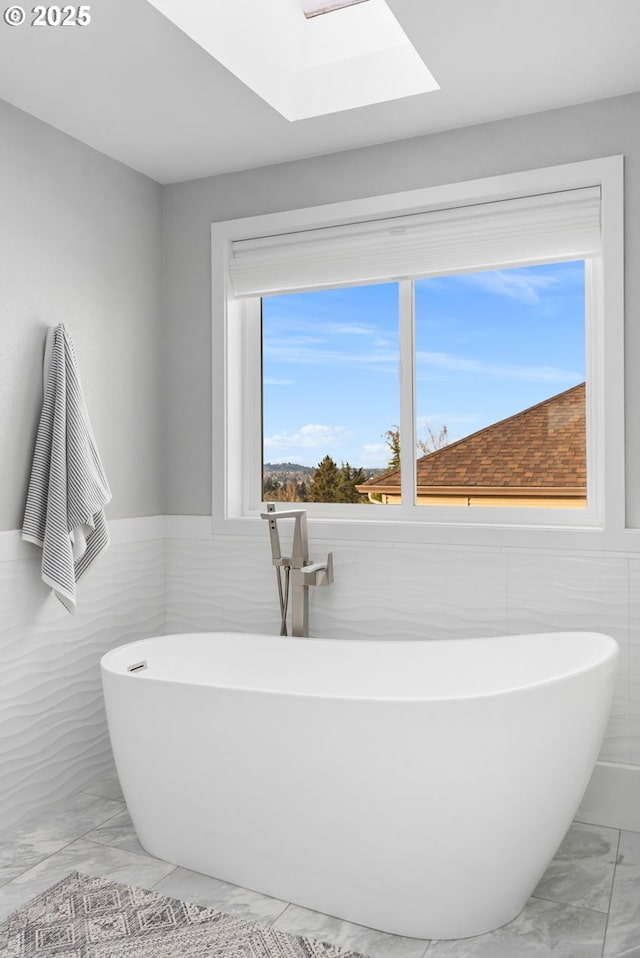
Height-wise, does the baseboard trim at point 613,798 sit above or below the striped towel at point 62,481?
below

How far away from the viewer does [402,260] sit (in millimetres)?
2922

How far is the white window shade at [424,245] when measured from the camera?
266 cm

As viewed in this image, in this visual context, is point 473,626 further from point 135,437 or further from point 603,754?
point 135,437

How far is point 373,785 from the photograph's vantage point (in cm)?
195

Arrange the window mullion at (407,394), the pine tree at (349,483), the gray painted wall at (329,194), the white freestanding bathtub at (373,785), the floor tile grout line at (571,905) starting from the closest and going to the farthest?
the white freestanding bathtub at (373,785) → the floor tile grout line at (571,905) → the gray painted wall at (329,194) → the window mullion at (407,394) → the pine tree at (349,483)

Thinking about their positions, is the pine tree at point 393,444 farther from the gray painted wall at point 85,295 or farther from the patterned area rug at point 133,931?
the patterned area rug at point 133,931

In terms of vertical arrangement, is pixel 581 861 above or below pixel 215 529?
below

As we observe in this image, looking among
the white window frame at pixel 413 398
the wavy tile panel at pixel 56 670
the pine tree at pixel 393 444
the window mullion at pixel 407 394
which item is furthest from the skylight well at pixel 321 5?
the wavy tile panel at pixel 56 670

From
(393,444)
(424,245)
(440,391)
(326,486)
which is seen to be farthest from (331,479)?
(424,245)

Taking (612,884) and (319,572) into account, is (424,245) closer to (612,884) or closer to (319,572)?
(319,572)

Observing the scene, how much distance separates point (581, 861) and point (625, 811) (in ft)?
1.03

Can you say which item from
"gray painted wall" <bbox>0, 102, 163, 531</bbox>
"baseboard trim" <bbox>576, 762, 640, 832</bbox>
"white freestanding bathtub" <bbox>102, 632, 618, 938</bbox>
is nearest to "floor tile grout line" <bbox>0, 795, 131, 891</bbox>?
"white freestanding bathtub" <bbox>102, 632, 618, 938</bbox>

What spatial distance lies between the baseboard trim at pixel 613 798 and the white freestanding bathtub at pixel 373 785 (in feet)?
1.68

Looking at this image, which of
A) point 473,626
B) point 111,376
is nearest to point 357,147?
point 111,376
